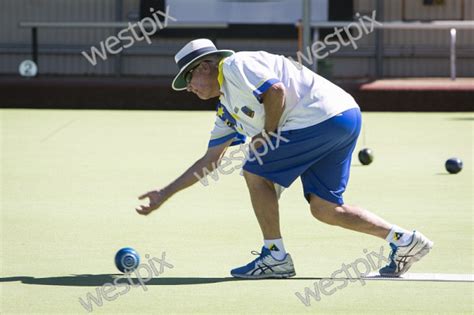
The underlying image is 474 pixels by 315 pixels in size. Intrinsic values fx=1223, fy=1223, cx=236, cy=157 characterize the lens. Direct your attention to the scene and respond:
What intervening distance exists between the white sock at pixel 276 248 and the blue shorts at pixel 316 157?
267mm

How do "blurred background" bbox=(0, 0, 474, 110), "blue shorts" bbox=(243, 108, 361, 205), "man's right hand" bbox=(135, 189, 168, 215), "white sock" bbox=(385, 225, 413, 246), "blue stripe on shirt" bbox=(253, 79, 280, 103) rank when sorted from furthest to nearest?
1. "blurred background" bbox=(0, 0, 474, 110)
2. "white sock" bbox=(385, 225, 413, 246)
3. "blue shorts" bbox=(243, 108, 361, 205)
4. "man's right hand" bbox=(135, 189, 168, 215)
5. "blue stripe on shirt" bbox=(253, 79, 280, 103)

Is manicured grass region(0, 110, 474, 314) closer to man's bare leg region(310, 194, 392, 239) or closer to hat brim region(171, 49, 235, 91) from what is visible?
man's bare leg region(310, 194, 392, 239)

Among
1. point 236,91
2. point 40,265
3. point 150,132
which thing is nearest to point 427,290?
point 236,91

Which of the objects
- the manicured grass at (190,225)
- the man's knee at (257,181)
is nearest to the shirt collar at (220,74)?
the man's knee at (257,181)

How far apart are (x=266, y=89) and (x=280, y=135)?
33 cm

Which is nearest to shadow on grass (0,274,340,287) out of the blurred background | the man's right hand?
the man's right hand

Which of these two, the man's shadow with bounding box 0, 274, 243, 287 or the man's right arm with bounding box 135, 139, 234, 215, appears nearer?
the man's right arm with bounding box 135, 139, 234, 215

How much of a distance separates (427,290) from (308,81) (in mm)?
1091

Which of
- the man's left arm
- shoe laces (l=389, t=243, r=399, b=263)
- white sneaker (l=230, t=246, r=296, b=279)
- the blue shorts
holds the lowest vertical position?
white sneaker (l=230, t=246, r=296, b=279)

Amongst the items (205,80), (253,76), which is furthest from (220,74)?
(253,76)

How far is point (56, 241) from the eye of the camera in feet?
22.5

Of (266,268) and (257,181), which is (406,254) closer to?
(266,268)

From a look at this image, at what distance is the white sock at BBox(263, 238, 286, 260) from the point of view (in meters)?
5.71

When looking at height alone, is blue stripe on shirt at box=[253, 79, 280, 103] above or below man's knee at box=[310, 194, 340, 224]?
above
